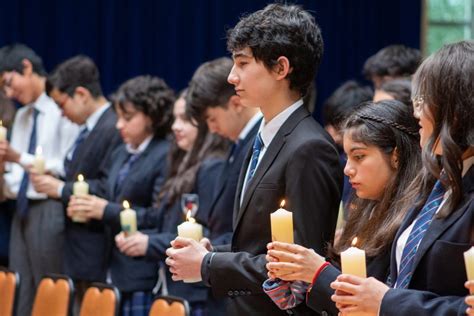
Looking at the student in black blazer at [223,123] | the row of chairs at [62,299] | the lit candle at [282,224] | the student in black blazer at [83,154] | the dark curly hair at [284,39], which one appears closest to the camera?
the lit candle at [282,224]

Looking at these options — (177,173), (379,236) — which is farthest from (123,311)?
(379,236)

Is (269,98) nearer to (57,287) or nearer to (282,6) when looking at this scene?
(282,6)

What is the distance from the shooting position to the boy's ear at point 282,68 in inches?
118

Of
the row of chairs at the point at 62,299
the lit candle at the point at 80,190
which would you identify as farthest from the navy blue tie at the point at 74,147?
the row of chairs at the point at 62,299

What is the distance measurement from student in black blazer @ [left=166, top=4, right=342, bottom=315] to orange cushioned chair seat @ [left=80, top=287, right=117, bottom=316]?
0.98m

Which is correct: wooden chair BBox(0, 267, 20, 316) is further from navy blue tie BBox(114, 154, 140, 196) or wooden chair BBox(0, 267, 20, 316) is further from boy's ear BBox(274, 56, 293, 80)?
boy's ear BBox(274, 56, 293, 80)

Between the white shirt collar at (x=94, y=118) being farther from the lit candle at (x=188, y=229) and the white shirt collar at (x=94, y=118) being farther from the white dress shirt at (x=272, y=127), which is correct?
the lit candle at (x=188, y=229)

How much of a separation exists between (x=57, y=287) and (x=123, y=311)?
906 millimetres

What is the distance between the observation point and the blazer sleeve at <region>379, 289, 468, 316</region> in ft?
6.93

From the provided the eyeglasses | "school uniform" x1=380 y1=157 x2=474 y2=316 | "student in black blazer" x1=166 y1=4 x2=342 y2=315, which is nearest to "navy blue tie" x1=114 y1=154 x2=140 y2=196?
"student in black blazer" x1=166 y1=4 x2=342 y2=315

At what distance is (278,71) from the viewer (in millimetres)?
3016

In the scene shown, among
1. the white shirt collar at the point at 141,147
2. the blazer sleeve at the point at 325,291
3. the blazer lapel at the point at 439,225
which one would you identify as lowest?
Answer: the white shirt collar at the point at 141,147

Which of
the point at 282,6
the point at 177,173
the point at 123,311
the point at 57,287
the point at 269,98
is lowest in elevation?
the point at 123,311

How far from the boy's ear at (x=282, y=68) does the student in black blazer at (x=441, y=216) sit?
74 cm
